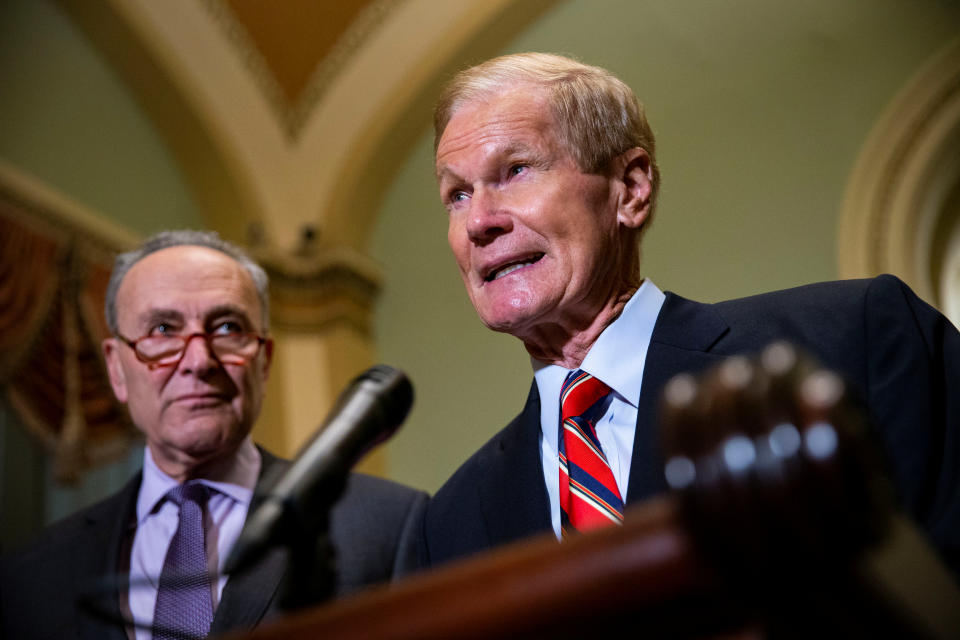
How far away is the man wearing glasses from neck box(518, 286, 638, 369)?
671 mm

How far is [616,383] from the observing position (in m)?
1.61

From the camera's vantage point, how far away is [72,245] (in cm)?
528

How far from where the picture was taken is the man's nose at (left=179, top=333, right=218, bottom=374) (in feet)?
7.23

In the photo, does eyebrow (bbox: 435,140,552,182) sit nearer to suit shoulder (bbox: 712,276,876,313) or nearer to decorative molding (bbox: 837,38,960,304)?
suit shoulder (bbox: 712,276,876,313)

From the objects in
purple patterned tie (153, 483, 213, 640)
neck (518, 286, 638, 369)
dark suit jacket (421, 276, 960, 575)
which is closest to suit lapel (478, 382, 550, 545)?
dark suit jacket (421, 276, 960, 575)

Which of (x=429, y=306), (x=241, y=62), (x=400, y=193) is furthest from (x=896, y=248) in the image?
(x=241, y=62)

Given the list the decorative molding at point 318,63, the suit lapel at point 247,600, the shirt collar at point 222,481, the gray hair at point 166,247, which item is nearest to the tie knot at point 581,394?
the suit lapel at point 247,600

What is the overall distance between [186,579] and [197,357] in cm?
54

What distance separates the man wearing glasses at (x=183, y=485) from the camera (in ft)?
7.03

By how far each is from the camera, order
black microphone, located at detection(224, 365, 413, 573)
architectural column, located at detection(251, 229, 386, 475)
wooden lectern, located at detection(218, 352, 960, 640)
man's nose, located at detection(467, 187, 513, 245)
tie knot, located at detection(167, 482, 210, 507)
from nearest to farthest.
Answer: wooden lectern, located at detection(218, 352, 960, 640)
black microphone, located at detection(224, 365, 413, 573)
man's nose, located at detection(467, 187, 513, 245)
tie knot, located at detection(167, 482, 210, 507)
architectural column, located at detection(251, 229, 386, 475)

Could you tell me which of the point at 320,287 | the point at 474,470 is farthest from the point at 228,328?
the point at 320,287

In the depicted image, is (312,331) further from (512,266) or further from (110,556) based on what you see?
(512,266)

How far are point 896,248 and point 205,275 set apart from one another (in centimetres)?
345

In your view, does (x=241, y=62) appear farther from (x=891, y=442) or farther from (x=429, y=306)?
(x=891, y=442)
